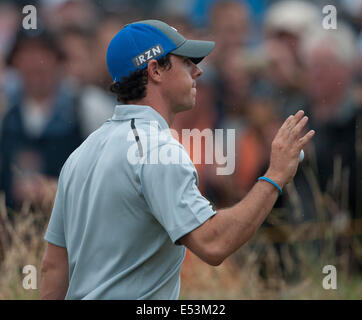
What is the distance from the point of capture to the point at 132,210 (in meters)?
2.46

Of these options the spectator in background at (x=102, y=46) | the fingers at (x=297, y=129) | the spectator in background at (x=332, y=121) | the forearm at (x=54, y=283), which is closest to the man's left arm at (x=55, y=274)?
the forearm at (x=54, y=283)

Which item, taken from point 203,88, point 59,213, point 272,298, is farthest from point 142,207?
point 203,88

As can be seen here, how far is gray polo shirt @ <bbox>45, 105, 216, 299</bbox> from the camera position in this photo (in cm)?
236

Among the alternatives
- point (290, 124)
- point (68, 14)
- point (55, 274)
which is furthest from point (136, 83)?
Answer: point (68, 14)

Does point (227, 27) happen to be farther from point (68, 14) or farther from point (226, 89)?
point (68, 14)

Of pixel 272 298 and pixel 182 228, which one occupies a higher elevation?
pixel 182 228

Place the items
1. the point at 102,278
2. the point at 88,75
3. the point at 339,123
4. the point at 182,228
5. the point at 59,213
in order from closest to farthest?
the point at 182,228, the point at 102,278, the point at 59,213, the point at 339,123, the point at 88,75

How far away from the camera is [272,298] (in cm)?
502

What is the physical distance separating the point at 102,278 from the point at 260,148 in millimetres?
3198

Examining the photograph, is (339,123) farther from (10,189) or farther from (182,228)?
(182,228)

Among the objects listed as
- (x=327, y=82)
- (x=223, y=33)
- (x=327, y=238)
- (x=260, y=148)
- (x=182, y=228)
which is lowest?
(x=327, y=238)

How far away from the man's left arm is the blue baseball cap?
0.76 m

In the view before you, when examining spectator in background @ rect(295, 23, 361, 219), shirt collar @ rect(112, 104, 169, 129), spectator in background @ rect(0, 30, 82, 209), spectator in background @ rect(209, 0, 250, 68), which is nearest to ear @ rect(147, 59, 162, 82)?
shirt collar @ rect(112, 104, 169, 129)

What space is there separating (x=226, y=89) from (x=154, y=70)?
3.43 meters
